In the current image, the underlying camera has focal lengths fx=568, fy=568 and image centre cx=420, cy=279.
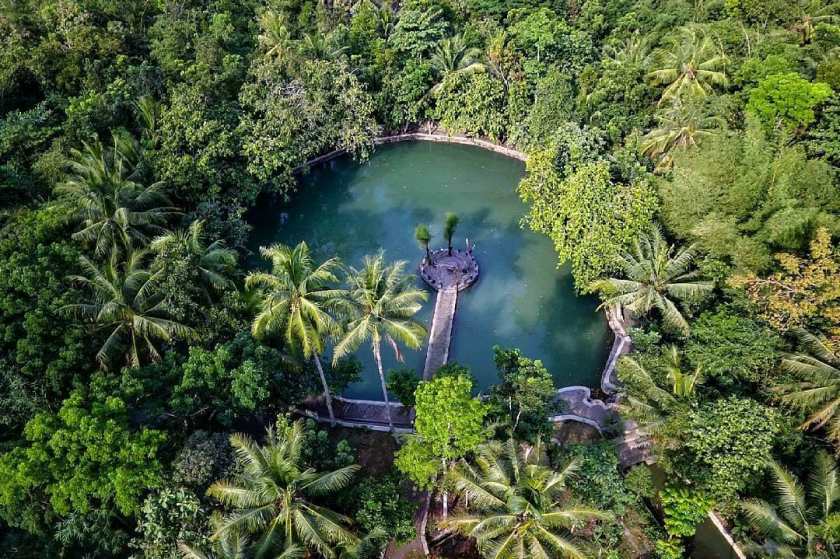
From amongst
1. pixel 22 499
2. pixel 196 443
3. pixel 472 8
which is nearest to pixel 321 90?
pixel 472 8

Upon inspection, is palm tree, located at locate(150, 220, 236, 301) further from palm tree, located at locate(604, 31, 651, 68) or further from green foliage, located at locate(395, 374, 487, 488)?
palm tree, located at locate(604, 31, 651, 68)

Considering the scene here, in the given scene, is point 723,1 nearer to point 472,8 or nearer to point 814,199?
point 472,8

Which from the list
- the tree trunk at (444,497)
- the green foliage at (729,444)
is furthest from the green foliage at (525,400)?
the green foliage at (729,444)

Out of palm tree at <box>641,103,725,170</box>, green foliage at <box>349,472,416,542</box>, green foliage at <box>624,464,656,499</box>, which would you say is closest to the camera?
green foliage at <box>349,472,416,542</box>

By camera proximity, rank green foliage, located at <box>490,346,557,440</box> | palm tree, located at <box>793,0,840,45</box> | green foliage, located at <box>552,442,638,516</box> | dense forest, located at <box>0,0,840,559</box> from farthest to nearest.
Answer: palm tree, located at <box>793,0,840,45</box>, green foliage, located at <box>490,346,557,440</box>, green foliage, located at <box>552,442,638,516</box>, dense forest, located at <box>0,0,840,559</box>

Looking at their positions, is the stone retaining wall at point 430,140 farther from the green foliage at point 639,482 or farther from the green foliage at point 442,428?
the green foliage at point 442,428

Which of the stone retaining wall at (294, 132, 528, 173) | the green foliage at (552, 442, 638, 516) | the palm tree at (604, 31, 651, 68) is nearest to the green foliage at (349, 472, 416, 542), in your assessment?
the green foliage at (552, 442, 638, 516)
